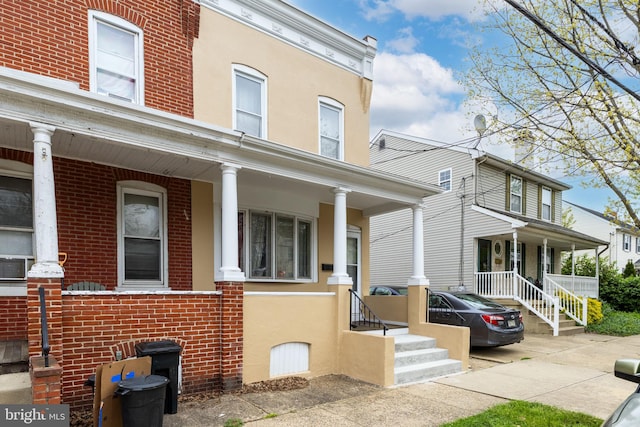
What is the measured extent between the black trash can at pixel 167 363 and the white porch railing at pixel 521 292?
11.6 m

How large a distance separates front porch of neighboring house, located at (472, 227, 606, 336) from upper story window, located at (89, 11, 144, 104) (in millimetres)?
Result: 11849

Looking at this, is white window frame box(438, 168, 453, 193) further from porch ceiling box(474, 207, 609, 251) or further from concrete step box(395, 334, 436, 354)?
concrete step box(395, 334, 436, 354)

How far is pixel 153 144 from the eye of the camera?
19.4 feet

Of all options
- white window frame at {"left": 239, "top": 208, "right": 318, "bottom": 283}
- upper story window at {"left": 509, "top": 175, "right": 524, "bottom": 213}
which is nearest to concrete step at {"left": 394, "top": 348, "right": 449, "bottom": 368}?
white window frame at {"left": 239, "top": 208, "right": 318, "bottom": 283}

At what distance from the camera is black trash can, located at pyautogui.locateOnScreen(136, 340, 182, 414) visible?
524cm

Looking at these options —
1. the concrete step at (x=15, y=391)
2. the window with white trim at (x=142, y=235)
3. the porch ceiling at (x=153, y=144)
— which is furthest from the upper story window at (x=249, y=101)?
the concrete step at (x=15, y=391)

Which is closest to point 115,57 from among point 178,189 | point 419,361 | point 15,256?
point 178,189

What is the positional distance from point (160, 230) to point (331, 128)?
4667 mm

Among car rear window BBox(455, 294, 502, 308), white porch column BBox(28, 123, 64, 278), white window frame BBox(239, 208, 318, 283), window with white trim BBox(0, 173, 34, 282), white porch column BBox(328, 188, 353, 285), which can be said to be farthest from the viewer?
car rear window BBox(455, 294, 502, 308)

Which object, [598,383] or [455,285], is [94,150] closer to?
[598,383]

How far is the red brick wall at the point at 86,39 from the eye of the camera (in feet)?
20.1

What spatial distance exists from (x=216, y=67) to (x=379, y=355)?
6.05m

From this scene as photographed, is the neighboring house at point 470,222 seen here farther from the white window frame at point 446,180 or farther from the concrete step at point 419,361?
the concrete step at point 419,361

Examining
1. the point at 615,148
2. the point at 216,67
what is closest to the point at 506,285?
the point at 615,148
